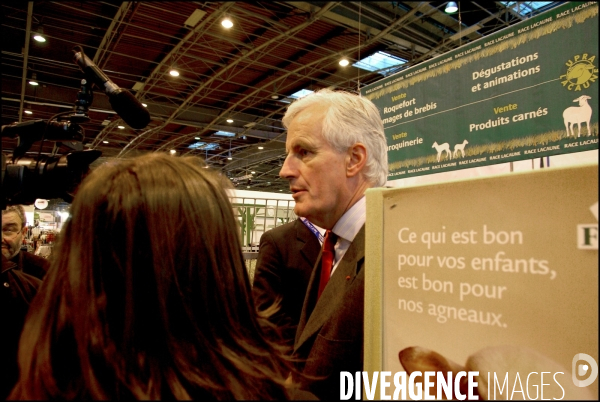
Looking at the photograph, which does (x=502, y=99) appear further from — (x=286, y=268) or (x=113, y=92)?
(x=113, y=92)

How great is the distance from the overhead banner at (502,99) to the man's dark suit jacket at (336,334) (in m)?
0.78

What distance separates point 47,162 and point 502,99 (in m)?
1.51

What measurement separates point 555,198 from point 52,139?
107cm

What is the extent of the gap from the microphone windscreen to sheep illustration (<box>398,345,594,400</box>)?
95 cm

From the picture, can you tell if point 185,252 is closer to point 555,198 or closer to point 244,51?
point 555,198

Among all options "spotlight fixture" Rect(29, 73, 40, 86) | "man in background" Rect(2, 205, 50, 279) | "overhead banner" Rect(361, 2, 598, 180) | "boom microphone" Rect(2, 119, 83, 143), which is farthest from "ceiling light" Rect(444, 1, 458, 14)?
"man in background" Rect(2, 205, 50, 279)

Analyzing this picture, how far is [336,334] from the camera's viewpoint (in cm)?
96

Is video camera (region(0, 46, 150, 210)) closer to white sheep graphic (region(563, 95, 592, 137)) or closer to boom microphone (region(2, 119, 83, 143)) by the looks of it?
boom microphone (region(2, 119, 83, 143))

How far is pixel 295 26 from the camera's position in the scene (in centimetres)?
98

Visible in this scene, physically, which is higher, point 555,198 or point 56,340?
point 555,198

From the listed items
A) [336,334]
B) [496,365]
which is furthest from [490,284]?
[336,334]

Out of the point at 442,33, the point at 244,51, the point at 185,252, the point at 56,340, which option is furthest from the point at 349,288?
the point at 244,51

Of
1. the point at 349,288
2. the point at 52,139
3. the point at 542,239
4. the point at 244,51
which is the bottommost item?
the point at 349,288

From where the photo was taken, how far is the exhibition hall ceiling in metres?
0.89
